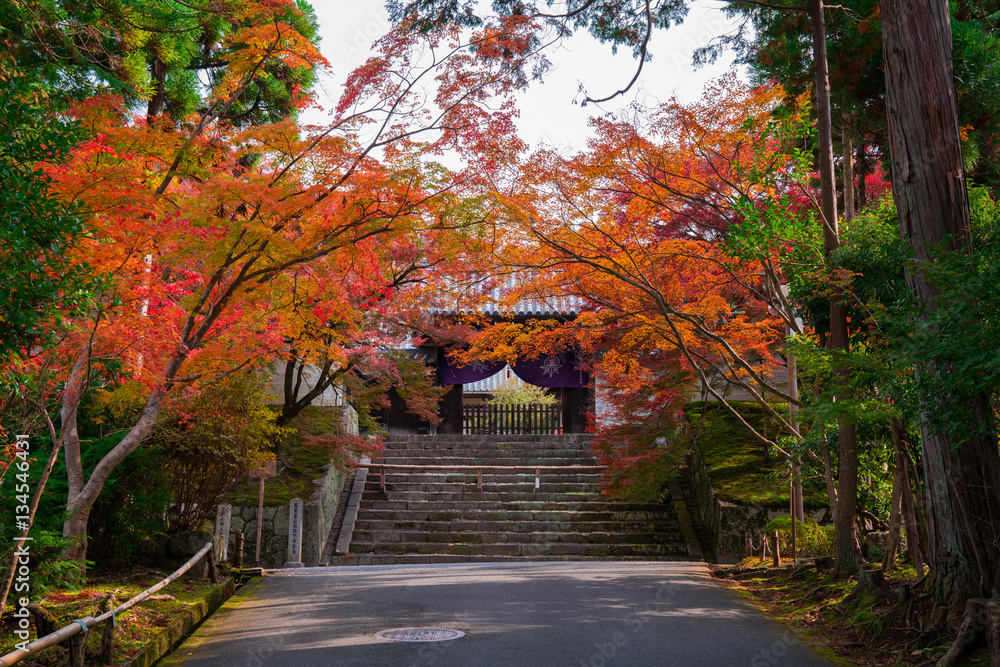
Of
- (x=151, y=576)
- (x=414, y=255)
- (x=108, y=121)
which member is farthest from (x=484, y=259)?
(x=151, y=576)

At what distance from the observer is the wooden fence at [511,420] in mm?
23422

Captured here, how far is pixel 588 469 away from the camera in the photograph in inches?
679

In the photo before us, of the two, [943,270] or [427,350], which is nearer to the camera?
[943,270]

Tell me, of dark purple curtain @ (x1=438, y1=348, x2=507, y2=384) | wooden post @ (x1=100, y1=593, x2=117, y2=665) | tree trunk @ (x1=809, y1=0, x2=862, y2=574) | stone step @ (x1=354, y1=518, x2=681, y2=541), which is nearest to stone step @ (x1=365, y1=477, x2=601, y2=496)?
stone step @ (x1=354, y1=518, x2=681, y2=541)

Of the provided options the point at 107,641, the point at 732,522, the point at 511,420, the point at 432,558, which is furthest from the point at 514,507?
the point at 107,641

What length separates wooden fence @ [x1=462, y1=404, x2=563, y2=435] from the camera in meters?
23.4

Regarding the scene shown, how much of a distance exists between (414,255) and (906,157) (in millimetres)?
9114

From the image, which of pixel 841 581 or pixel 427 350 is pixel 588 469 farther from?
pixel 841 581

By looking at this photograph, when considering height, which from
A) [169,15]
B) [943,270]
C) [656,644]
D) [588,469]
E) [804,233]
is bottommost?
[656,644]

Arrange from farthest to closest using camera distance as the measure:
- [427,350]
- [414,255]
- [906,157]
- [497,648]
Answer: [427,350]
[414,255]
[906,157]
[497,648]

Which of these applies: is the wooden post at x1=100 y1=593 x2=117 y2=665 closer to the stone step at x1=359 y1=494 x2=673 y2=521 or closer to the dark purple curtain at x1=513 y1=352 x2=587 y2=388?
the stone step at x1=359 y1=494 x2=673 y2=521

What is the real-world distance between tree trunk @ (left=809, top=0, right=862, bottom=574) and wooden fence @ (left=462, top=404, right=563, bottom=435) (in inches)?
600

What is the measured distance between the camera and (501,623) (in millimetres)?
6812

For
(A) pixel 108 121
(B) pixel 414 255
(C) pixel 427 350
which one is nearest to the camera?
(A) pixel 108 121
